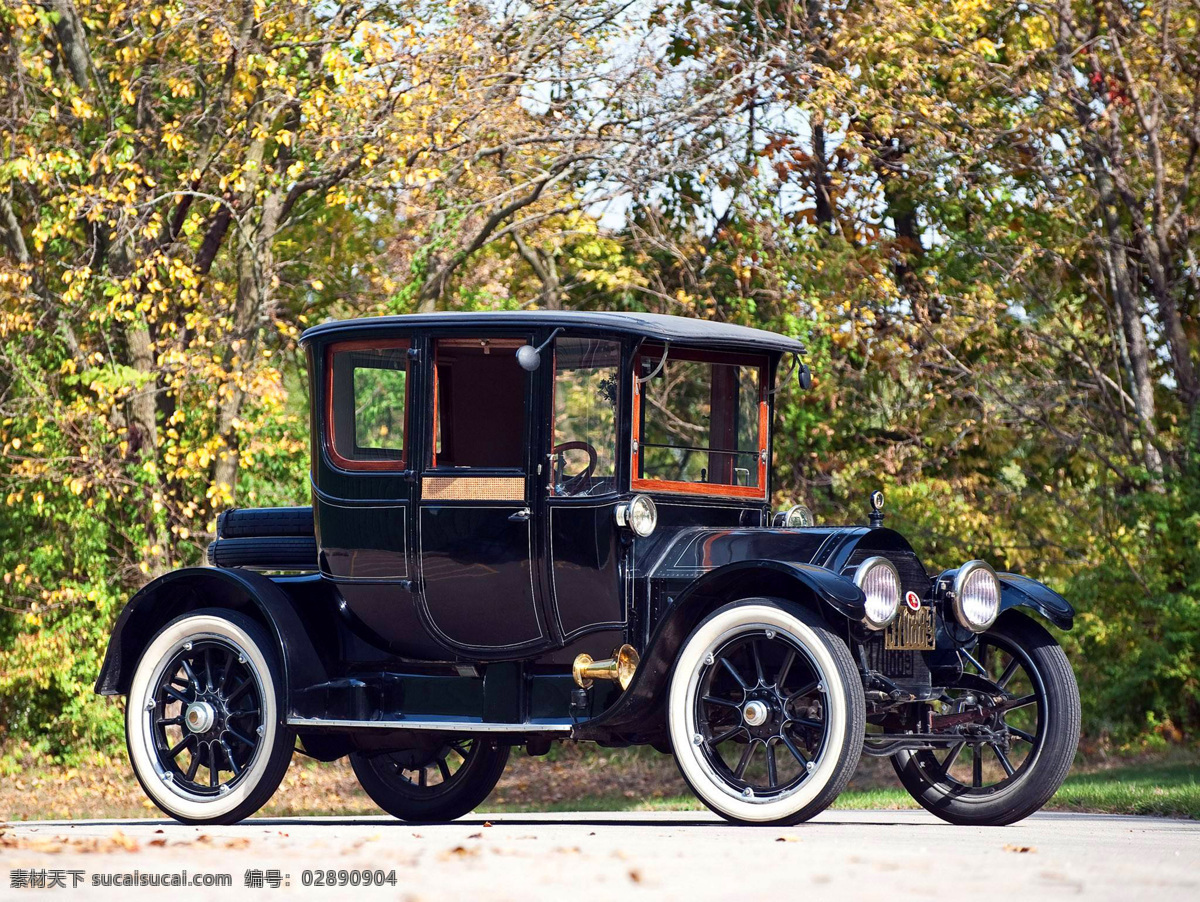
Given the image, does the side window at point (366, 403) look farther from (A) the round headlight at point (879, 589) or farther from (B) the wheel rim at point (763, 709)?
(A) the round headlight at point (879, 589)

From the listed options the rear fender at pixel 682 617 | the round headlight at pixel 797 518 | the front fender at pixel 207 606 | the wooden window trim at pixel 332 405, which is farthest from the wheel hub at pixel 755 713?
the front fender at pixel 207 606

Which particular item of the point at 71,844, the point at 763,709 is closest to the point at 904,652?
the point at 763,709

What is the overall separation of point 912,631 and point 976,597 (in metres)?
0.33

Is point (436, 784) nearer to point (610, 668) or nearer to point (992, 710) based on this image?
point (610, 668)

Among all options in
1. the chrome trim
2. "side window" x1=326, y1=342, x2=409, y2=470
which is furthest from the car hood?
"side window" x1=326, y1=342, x2=409, y2=470

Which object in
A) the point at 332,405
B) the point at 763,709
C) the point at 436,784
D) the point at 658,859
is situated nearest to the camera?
the point at 658,859

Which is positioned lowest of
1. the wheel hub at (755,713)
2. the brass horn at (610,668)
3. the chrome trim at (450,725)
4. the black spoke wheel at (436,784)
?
the black spoke wheel at (436,784)

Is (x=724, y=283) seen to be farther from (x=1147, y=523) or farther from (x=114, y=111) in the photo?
(x=114, y=111)

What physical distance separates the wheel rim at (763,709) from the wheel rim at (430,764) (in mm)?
2257

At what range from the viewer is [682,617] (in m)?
7.43

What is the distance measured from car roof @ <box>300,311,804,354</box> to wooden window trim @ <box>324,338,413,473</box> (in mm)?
75

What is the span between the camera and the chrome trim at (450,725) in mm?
7719

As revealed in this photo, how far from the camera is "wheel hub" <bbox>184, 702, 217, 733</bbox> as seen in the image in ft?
27.6

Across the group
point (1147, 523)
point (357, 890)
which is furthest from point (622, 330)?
point (1147, 523)
